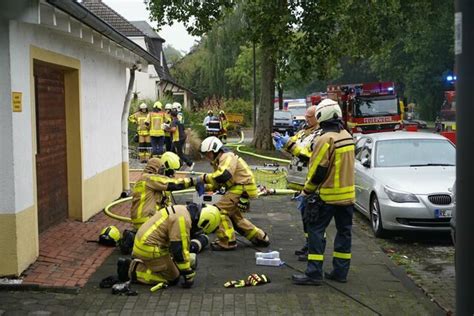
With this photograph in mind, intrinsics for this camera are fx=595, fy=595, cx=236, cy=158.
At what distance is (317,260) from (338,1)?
14.3 metres

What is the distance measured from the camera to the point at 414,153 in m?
9.91

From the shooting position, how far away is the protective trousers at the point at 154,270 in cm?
602

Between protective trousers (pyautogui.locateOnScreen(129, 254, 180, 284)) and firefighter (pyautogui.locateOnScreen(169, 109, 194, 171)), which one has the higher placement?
firefighter (pyautogui.locateOnScreen(169, 109, 194, 171))

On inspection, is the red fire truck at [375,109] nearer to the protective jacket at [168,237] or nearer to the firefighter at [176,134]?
the firefighter at [176,134]

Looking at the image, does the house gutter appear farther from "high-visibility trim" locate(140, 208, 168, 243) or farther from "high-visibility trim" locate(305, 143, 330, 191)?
"high-visibility trim" locate(305, 143, 330, 191)

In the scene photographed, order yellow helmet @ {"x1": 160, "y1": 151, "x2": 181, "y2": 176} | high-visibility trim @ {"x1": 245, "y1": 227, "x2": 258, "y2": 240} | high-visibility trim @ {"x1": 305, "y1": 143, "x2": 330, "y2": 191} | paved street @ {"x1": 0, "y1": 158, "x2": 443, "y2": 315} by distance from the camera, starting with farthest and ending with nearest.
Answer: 1. high-visibility trim @ {"x1": 245, "y1": 227, "x2": 258, "y2": 240}
2. yellow helmet @ {"x1": 160, "y1": 151, "x2": 181, "y2": 176}
3. high-visibility trim @ {"x1": 305, "y1": 143, "x2": 330, "y2": 191}
4. paved street @ {"x1": 0, "y1": 158, "x2": 443, "y2": 315}

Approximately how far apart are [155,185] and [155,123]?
9874 millimetres

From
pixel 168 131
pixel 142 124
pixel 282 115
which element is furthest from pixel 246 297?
pixel 282 115

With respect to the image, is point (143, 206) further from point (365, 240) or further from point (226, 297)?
point (365, 240)

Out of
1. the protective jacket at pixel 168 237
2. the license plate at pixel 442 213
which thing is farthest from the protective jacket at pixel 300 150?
the license plate at pixel 442 213

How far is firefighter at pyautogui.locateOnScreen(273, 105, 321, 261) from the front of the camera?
721 centimetres

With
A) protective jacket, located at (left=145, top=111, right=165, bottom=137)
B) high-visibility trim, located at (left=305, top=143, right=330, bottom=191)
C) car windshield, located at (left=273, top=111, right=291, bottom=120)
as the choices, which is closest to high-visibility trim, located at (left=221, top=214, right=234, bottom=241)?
high-visibility trim, located at (left=305, top=143, right=330, bottom=191)

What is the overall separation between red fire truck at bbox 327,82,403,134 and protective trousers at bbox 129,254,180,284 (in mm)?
19881

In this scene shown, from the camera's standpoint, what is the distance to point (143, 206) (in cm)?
738
